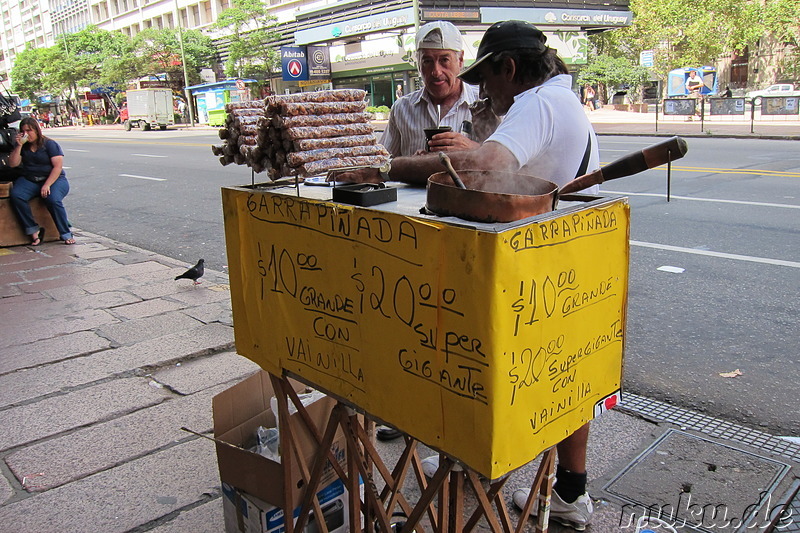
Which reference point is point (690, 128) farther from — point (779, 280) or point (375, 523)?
point (375, 523)

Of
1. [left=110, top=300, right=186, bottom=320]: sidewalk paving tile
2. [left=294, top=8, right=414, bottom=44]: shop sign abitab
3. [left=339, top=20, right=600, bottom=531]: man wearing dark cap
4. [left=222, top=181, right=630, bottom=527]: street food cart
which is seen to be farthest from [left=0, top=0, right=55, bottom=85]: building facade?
[left=222, top=181, right=630, bottom=527]: street food cart

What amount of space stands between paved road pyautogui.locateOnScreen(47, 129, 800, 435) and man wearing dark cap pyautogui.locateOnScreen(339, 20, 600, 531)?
6.07ft

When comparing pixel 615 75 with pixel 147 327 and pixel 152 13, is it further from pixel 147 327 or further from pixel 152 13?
pixel 152 13

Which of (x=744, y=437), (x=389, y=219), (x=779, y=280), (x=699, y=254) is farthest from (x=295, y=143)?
(x=699, y=254)

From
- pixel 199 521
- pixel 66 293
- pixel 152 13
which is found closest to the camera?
pixel 199 521

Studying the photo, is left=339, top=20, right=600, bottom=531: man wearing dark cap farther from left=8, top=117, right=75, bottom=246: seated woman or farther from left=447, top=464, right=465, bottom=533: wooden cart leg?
left=8, top=117, right=75, bottom=246: seated woman

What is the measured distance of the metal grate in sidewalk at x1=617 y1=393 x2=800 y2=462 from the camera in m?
3.08

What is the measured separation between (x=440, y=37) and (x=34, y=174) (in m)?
6.89

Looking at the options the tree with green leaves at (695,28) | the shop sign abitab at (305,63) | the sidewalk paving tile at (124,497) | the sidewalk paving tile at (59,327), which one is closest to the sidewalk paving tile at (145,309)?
the sidewalk paving tile at (59,327)

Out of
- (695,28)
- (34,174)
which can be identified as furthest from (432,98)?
(695,28)

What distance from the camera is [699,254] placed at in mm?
6395

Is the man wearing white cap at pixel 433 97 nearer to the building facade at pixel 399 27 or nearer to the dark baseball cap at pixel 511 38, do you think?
the dark baseball cap at pixel 511 38

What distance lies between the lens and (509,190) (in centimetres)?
184

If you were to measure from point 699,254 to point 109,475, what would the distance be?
554cm
